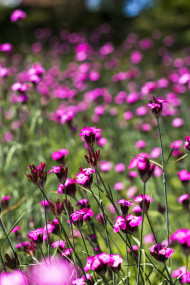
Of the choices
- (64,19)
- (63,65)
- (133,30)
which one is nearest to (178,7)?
(133,30)

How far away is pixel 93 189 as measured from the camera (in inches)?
102

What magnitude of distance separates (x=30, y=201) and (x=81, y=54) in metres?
3.14

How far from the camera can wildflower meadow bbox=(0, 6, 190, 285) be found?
123 centimetres

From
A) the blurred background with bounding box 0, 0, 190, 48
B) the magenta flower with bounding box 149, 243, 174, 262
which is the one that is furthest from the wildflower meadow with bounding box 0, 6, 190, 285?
the blurred background with bounding box 0, 0, 190, 48

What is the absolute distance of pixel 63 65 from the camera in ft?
28.3

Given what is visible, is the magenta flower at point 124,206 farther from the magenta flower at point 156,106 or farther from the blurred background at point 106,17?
the blurred background at point 106,17

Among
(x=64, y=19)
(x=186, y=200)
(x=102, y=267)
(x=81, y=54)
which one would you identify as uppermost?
(x=64, y=19)

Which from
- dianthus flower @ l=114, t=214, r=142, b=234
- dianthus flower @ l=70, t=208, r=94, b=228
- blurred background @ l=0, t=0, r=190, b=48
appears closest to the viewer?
dianthus flower @ l=114, t=214, r=142, b=234

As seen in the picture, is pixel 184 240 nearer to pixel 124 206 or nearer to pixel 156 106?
pixel 124 206

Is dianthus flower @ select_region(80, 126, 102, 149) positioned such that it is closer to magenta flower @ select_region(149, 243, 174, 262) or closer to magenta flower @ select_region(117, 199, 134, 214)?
magenta flower @ select_region(117, 199, 134, 214)

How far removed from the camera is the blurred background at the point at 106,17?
10.2 m

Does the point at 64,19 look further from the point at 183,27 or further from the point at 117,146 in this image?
the point at 117,146

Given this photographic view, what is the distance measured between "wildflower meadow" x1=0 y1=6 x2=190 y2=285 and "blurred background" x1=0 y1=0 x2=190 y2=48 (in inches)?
193

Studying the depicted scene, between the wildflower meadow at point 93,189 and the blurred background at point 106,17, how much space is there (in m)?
4.91
